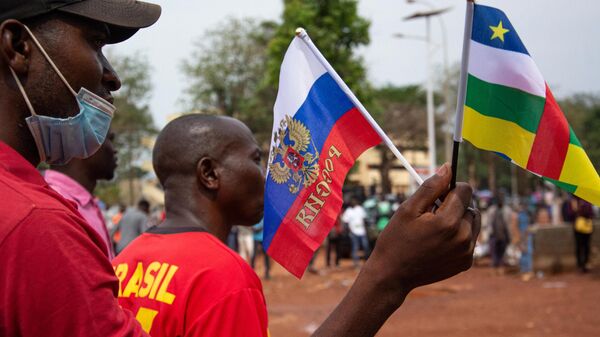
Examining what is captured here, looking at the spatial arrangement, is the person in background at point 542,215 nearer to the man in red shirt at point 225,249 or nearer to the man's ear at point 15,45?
the man in red shirt at point 225,249

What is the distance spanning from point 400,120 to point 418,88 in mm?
9611

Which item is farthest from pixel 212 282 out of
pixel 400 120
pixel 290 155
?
pixel 400 120

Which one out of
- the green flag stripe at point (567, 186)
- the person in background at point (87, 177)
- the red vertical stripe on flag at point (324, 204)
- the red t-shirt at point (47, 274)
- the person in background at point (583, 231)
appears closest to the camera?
the red t-shirt at point (47, 274)

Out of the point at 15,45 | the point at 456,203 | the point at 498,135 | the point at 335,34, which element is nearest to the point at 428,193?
the point at 456,203

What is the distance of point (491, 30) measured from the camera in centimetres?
199

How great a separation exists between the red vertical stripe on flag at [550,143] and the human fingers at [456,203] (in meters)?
0.61

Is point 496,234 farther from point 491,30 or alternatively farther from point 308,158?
point 491,30

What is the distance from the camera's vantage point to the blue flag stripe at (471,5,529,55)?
76.7 inches

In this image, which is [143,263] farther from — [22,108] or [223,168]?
[22,108]

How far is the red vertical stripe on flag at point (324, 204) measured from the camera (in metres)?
2.30

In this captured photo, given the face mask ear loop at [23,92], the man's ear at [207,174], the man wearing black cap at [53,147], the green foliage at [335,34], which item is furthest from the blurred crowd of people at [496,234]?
the face mask ear loop at [23,92]

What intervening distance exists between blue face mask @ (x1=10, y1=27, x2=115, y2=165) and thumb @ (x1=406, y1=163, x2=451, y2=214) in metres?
0.80

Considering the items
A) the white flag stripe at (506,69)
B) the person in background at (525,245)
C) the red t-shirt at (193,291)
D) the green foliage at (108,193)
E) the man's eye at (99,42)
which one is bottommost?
the green foliage at (108,193)

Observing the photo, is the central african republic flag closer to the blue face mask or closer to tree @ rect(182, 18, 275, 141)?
the blue face mask
